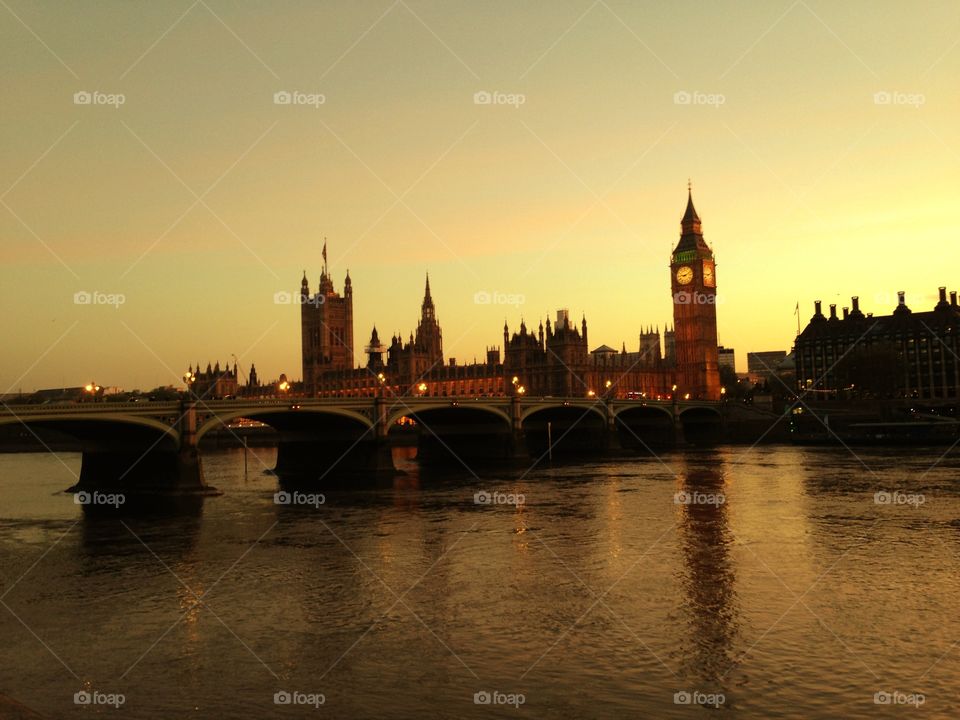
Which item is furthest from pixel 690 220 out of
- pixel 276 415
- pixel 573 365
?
pixel 276 415

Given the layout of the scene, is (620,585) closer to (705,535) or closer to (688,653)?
(688,653)

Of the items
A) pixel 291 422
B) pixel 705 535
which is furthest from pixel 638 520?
pixel 291 422

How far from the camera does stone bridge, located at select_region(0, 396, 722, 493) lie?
157 feet

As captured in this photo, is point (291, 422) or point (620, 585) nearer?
point (620, 585)

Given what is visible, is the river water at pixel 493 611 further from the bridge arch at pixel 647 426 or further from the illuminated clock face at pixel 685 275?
the illuminated clock face at pixel 685 275

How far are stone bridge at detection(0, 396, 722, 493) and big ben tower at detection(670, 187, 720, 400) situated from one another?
6676 centimetres

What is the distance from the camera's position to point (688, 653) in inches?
672

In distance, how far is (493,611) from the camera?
20719 millimetres

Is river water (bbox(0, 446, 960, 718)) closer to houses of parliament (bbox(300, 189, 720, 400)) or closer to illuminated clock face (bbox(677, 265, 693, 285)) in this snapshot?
houses of parliament (bbox(300, 189, 720, 400))

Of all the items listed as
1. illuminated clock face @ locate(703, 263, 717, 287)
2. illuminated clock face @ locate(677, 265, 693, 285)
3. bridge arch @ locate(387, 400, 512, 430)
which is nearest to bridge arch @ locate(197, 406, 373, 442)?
bridge arch @ locate(387, 400, 512, 430)

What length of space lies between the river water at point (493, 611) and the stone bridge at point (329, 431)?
7327 millimetres

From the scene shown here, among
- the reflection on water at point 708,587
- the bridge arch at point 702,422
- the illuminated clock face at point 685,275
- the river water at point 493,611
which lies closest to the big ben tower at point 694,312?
the illuminated clock face at point 685,275

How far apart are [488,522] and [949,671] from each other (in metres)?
22.4

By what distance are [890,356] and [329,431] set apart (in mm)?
102098
